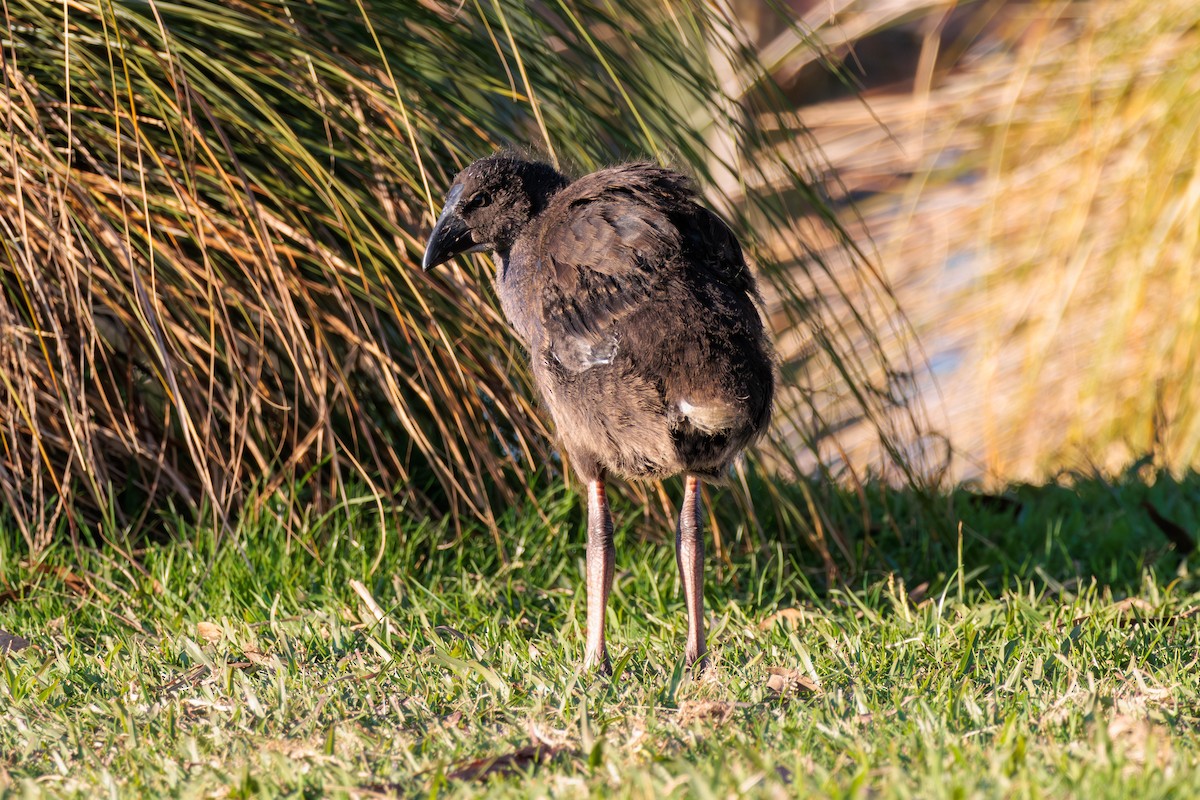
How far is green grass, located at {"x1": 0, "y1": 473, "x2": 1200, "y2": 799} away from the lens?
90.4 inches

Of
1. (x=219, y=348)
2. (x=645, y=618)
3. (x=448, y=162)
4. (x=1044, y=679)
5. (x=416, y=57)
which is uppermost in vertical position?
(x=416, y=57)

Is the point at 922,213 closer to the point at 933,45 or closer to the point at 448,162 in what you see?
the point at 933,45

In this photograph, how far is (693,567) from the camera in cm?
323

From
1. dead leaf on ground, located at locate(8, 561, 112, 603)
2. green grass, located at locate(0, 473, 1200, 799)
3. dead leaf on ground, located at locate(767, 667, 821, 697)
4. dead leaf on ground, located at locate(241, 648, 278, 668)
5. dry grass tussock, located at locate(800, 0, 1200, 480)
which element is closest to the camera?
green grass, located at locate(0, 473, 1200, 799)

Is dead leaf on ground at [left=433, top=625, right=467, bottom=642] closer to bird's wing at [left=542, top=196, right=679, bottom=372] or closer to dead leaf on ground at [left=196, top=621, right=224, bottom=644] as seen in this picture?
dead leaf on ground at [left=196, top=621, right=224, bottom=644]

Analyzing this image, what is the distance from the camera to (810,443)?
3988mm

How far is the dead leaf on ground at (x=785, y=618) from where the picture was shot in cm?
349

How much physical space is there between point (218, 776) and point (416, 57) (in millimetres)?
A: 2550

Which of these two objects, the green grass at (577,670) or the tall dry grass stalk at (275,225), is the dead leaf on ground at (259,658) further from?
the tall dry grass stalk at (275,225)

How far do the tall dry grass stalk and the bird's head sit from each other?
354 mm

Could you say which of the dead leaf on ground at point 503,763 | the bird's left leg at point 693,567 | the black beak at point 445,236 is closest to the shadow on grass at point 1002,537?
the bird's left leg at point 693,567

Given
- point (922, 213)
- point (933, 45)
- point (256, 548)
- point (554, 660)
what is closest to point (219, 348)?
point (256, 548)

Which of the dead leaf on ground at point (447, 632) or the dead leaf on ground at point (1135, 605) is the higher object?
the dead leaf on ground at point (1135, 605)

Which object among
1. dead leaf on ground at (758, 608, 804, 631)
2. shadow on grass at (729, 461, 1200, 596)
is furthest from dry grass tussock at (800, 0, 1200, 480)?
dead leaf on ground at (758, 608, 804, 631)
